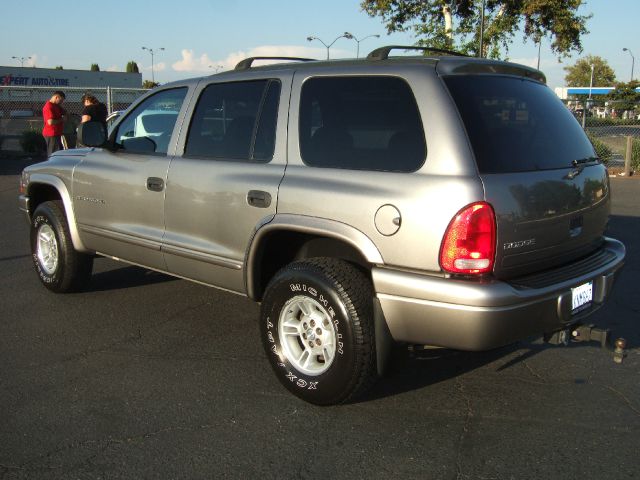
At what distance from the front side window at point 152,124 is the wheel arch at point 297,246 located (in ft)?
4.05

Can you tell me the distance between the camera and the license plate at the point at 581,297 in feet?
11.3

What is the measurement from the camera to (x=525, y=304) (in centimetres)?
317

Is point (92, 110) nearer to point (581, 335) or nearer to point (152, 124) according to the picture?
point (152, 124)

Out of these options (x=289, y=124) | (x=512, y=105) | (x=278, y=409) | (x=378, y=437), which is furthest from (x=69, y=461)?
(x=512, y=105)

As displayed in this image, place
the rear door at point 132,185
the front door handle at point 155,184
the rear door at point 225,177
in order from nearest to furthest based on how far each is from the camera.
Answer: the rear door at point 225,177, the front door handle at point 155,184, the rear door at point 132,185

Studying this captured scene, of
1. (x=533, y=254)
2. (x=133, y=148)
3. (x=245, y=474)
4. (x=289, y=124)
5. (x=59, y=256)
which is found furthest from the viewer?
(x=59, y=256)

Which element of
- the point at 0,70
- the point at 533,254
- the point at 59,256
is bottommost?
the point at 59,256

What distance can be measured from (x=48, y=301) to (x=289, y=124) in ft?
9.73

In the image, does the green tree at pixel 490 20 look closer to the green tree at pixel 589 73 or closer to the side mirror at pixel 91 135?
the side mirror at pixel 91 135

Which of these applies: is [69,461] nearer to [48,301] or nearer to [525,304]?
[525,304]

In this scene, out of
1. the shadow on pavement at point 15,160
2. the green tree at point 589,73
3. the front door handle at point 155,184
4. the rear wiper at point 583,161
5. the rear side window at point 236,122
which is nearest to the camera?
the rear wiper at point 583,161

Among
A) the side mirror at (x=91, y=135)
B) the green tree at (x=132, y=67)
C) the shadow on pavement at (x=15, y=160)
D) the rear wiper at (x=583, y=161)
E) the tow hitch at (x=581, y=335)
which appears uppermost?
the green tree at (x=132, y=67)

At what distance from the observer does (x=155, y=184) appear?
4598 mm

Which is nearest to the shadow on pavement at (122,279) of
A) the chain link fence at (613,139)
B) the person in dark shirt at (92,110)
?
the person in dark shirt at (92,110)
